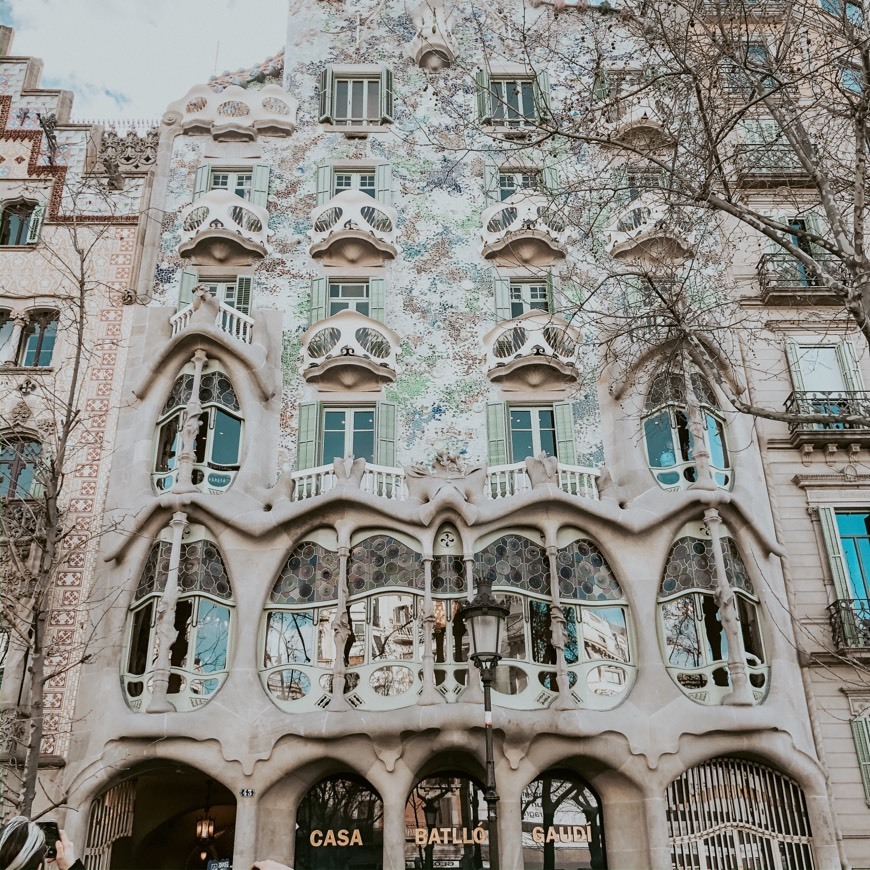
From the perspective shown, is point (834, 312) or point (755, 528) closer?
point (755, 528)

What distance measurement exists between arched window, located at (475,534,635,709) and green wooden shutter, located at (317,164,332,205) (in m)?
9.14

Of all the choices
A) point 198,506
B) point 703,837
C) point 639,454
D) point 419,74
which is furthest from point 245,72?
point 703,837

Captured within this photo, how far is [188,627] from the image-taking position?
16828 mm

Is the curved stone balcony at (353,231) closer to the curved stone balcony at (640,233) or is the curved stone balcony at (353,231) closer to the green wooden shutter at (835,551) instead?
the curved stone balcony at (640,233)

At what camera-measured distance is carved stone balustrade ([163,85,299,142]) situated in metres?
22.6

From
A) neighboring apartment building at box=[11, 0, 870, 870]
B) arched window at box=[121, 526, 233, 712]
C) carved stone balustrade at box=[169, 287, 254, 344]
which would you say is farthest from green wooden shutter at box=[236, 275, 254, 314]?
arched window at box=[121, 526, 233, 712]

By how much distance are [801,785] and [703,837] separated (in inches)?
76.4

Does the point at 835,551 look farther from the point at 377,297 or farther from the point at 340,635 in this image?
the point at 377,297

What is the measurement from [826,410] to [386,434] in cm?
881

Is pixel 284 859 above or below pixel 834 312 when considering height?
below

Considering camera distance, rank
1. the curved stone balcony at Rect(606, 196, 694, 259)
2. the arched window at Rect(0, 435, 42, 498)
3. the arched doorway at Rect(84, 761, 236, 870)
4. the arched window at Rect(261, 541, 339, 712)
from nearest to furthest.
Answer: the arched doorway at Rect(84, 761, 236, 870) < the arched window at Rect(261, 541, 339, 712) < the arched window at Rect(0, 435, 42, 498) < the curved stone balcony at Rect(606, 196, 694, 259)

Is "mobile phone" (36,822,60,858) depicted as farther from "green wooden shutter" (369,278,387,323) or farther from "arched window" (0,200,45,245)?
"arched window" (0,200,45,245)

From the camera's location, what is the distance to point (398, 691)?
1623cm

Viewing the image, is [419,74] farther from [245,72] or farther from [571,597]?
[571,597]
